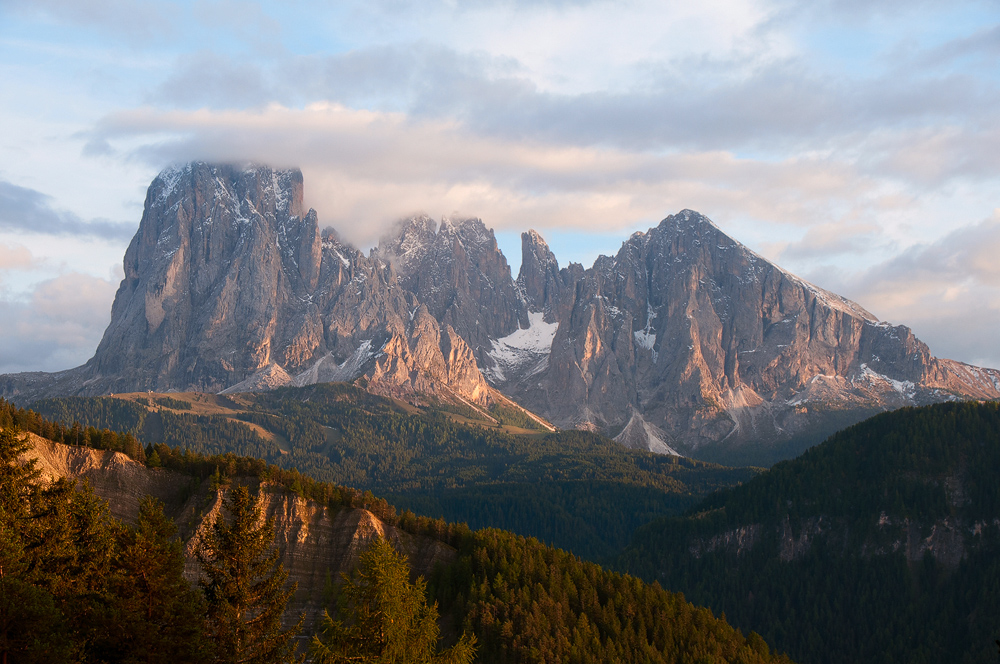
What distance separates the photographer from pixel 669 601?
126 meters

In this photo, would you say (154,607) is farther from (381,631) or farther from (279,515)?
(279,515)

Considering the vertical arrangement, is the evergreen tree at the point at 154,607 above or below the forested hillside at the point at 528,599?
A: above

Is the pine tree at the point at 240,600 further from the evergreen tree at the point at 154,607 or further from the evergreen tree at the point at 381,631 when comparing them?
the evergreen tree at the point at 381,631

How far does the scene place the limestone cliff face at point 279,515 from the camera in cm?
10175

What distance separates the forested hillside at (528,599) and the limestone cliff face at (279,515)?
1.85 metres

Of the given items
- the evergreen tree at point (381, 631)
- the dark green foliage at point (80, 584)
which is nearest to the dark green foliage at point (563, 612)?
the evergreen tree at point (381, 631)

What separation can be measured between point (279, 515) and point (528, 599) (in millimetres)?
29172

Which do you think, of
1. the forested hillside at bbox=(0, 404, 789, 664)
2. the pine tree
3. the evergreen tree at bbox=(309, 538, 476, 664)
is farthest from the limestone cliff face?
the evergreen tree at bbox=(309, 538, 476, 664)

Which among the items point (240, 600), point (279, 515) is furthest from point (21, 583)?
point (279, 515)

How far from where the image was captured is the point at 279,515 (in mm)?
106375

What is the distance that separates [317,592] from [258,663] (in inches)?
2401

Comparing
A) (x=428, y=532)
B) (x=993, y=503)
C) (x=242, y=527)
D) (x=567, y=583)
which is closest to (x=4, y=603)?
(x=242, y=527)

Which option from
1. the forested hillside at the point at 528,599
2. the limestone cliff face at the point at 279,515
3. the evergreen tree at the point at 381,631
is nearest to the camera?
the evergreen tree at the point at 381,631

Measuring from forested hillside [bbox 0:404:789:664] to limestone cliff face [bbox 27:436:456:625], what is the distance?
1845 mm
